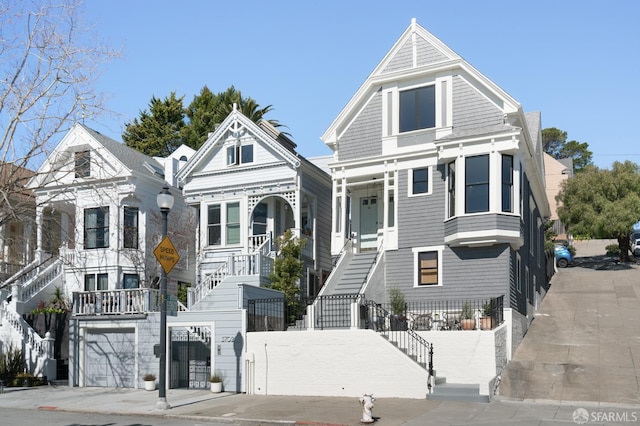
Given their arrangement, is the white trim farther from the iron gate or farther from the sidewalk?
the iron gate

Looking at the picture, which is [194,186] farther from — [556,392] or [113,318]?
[556,392]

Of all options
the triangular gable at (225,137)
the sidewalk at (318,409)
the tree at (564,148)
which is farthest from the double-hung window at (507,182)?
the tree at (564,148)

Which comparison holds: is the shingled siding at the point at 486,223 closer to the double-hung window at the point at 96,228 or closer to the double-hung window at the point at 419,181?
the double-hung window at the point at 419,181

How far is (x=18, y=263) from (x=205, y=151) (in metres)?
12.0

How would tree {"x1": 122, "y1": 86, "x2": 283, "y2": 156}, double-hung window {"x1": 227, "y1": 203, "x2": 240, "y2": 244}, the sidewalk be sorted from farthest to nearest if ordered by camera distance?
tree {"x1": 122, "y1": 86, "x2": 283, "y2": 156} → double-hung window {"x1": 227, "y1": 203, "x2": 240, "y2": 244} → the sidewalk

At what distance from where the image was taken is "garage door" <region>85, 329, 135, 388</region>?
83.7ft

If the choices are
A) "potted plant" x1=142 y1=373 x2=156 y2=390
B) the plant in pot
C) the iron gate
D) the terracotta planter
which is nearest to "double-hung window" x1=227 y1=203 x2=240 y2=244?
the iron gate

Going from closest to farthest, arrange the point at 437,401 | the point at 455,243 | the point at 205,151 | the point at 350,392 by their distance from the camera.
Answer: the point at 437,401 → the point at 350,392 → the point at 455,243 → the point at 205,151

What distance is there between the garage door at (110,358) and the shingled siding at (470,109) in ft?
47.7

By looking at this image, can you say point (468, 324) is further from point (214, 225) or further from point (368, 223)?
point (214, 225)

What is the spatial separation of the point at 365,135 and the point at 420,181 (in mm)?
3161

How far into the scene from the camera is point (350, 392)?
21141 mm

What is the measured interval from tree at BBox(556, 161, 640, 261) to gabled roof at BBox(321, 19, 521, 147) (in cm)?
1872

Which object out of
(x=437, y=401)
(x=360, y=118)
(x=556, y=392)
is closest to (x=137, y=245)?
(x=360, y=118)
